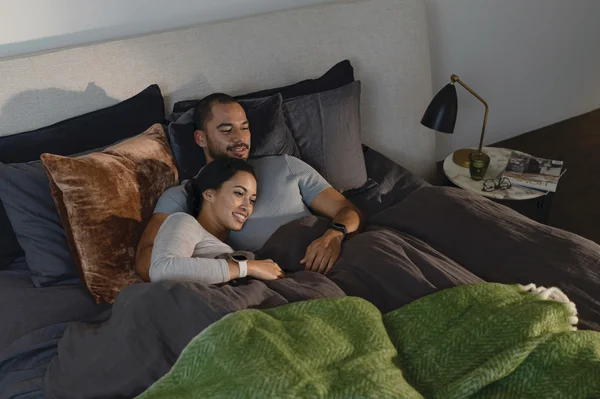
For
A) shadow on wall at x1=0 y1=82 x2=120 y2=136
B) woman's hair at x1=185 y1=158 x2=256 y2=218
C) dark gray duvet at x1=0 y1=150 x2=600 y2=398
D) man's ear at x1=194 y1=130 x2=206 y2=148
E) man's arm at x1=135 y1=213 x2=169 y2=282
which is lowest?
dark gray duvet at x1=0 y1=150 x2=600 y2=398

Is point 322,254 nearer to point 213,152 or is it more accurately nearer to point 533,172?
point 213,152

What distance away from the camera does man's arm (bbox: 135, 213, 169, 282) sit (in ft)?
5.85

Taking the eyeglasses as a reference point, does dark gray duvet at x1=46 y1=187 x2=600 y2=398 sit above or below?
above

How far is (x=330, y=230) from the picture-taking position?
192 cm

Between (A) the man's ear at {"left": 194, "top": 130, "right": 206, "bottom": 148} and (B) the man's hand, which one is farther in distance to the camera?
(A) the man's ear at {"left": 194, "top": 130, "right": 206, "bottom": 148}

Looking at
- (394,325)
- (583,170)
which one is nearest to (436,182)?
(583,170)

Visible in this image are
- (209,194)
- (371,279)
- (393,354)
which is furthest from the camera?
(209,194)

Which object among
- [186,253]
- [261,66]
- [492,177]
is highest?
[261,66]

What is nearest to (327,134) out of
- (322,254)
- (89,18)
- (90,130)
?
(322,254)

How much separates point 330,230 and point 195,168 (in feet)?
1.65

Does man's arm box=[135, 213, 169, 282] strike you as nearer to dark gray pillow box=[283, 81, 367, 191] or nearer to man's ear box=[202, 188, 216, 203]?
man's ear box=[202, 188, 216, 203]

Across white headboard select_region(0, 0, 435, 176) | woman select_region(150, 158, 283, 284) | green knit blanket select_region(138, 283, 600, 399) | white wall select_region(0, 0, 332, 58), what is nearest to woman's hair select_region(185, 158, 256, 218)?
woman select_region(150, 158, 283, 284)

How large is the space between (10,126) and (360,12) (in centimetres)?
139

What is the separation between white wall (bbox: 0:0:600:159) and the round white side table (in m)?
0.54
